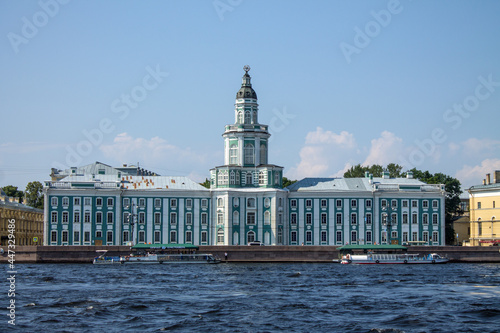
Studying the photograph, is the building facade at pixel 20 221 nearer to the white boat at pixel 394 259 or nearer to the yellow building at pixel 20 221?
the yellow building at pixel 20 221

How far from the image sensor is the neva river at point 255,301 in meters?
42.9

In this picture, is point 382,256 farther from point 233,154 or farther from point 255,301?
point 255,301

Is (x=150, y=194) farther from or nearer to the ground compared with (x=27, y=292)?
farther from the ground

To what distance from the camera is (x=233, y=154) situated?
106 m

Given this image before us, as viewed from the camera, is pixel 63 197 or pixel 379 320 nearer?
pixel 379 320

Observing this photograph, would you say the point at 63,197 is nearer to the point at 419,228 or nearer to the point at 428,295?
the point at 419,228

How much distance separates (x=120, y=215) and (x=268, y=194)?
56.9 ft

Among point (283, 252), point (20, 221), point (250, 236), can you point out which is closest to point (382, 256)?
point (283, 252)

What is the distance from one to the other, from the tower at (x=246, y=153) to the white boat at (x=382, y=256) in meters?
14.1

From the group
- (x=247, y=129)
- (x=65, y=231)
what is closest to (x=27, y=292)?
(x=65, y=231)

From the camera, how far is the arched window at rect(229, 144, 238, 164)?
106 metres

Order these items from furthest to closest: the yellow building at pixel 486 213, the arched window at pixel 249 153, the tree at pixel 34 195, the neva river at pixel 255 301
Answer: the tree at pixel 34 195 < the yellow building at pixel 486 213 < the arched window at pixel 249 153 < the neva river at pixel 255 301

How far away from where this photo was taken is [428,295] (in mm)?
55312

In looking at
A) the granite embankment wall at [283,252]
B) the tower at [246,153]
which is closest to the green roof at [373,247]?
the granite embankment wall at [283,252]
